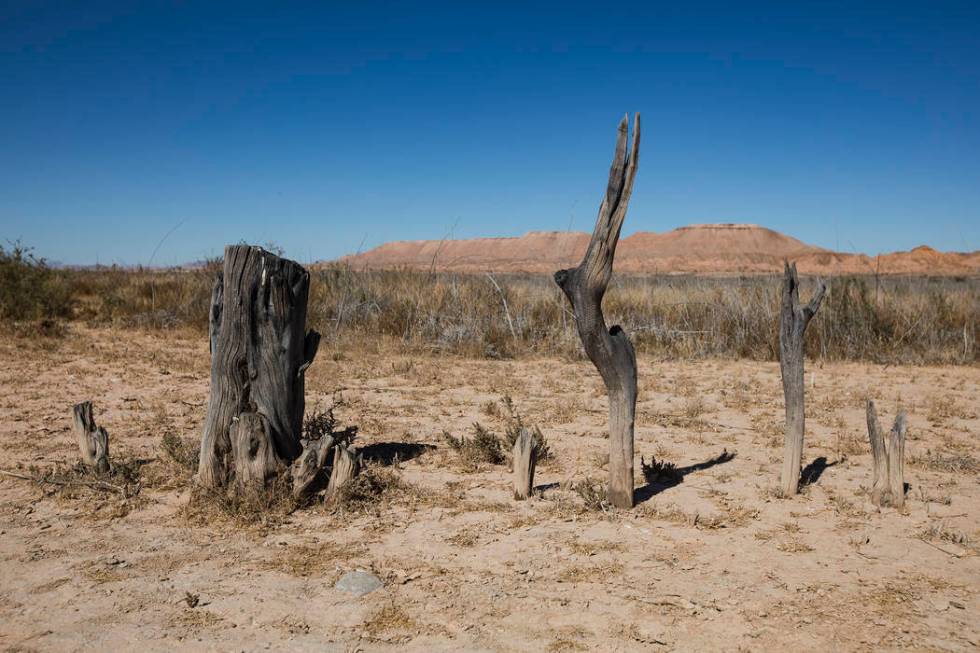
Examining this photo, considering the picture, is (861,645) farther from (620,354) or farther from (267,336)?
(267,336)

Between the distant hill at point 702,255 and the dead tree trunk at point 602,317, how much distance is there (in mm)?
39342

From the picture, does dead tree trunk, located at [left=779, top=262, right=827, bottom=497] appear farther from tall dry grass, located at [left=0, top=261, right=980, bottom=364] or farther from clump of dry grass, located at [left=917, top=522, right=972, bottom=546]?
tall dry grass, located at [left=0, top=261, right=980, bottom=364]

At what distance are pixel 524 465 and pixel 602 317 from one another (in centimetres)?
120

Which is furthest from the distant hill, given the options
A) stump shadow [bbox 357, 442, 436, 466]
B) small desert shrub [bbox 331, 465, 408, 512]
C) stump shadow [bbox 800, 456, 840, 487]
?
small desert shrub [bbox 331, 465, 408, 512]

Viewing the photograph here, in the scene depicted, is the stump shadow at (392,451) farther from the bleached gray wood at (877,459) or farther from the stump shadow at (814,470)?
the bleached gray wood at (877,459)

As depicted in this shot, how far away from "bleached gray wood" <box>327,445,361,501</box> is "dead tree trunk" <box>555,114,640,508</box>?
65.8 inches

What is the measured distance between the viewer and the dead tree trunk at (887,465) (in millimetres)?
4473

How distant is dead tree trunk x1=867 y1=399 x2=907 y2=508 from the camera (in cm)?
447

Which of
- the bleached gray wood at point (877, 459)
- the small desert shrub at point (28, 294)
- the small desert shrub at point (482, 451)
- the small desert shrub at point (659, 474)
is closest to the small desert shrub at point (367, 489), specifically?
the small desert shrub at point (482, 451)

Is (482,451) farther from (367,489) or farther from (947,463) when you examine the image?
(947,463)

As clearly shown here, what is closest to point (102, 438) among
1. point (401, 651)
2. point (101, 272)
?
point (401, 651)

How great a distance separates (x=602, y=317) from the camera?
423 cm

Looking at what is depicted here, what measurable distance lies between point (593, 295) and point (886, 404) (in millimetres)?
5764

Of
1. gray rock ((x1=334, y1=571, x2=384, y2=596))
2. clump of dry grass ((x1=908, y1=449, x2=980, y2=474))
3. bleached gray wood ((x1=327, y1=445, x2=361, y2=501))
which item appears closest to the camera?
gray rock ((x1=334, y1=571, x2=384, y2=596))
